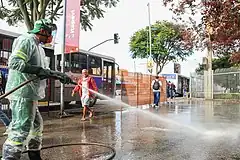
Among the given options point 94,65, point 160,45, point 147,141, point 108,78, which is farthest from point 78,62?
point 160,45

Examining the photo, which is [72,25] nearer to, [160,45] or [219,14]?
[219,14]

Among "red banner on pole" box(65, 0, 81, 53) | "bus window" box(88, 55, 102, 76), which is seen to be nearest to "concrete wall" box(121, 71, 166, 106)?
"bus window" box(88, 55, 102, 76)

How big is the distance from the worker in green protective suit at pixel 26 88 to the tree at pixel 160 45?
39862 mm

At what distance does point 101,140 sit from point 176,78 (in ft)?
129

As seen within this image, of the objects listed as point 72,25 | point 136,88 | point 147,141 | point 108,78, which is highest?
point 72,25

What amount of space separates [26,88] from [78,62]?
12.1 meters

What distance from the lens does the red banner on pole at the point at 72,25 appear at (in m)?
11.7

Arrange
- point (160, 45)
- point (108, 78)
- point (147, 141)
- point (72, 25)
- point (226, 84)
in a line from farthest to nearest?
point (160, 45) < point (226, 84) < point (108, 78) < point (72, 25) < point (147, 141)

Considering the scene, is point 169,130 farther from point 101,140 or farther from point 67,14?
point 67,14

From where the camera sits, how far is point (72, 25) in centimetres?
1177

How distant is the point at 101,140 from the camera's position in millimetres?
6812

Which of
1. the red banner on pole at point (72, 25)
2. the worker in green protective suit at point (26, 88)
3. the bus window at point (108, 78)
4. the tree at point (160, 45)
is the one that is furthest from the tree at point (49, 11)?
the tree at point (160, 45)

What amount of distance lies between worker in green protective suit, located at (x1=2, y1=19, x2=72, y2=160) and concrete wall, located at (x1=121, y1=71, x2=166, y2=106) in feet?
46.0

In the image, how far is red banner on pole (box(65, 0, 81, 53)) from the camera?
11734 millimetres
